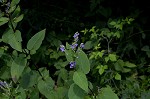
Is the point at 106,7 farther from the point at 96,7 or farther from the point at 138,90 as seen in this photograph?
the point at 138,90

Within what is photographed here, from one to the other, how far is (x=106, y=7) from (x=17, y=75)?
79.9 inches

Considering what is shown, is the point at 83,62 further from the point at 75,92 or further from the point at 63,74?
the point at 63,74

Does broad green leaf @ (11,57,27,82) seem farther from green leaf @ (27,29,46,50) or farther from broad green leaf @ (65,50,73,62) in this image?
broad green leaf @ (65,50,73,62)

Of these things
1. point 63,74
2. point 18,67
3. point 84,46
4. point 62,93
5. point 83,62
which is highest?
point 83,62

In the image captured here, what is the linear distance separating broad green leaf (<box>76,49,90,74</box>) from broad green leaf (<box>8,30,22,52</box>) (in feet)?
1.24

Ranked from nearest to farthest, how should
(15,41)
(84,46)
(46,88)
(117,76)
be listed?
1. (15,41)
2. (46,88)
3. (117,76)
4. (84,46)

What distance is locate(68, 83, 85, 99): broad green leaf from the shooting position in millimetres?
1925

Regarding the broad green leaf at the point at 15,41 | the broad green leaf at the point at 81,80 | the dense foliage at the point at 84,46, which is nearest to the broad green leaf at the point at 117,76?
the dense foliage at the point at 84,46

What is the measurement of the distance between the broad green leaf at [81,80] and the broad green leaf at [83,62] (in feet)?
0.11

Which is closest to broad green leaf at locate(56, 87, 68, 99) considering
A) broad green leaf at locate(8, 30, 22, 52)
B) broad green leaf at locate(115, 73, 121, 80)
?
broad green leaf at locate(8, 30, 22, 52)

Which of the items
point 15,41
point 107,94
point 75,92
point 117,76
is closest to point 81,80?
point 75,92

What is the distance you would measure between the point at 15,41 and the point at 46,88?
0.40m

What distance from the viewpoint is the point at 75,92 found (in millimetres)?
1938

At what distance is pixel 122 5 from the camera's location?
3.91 meters
